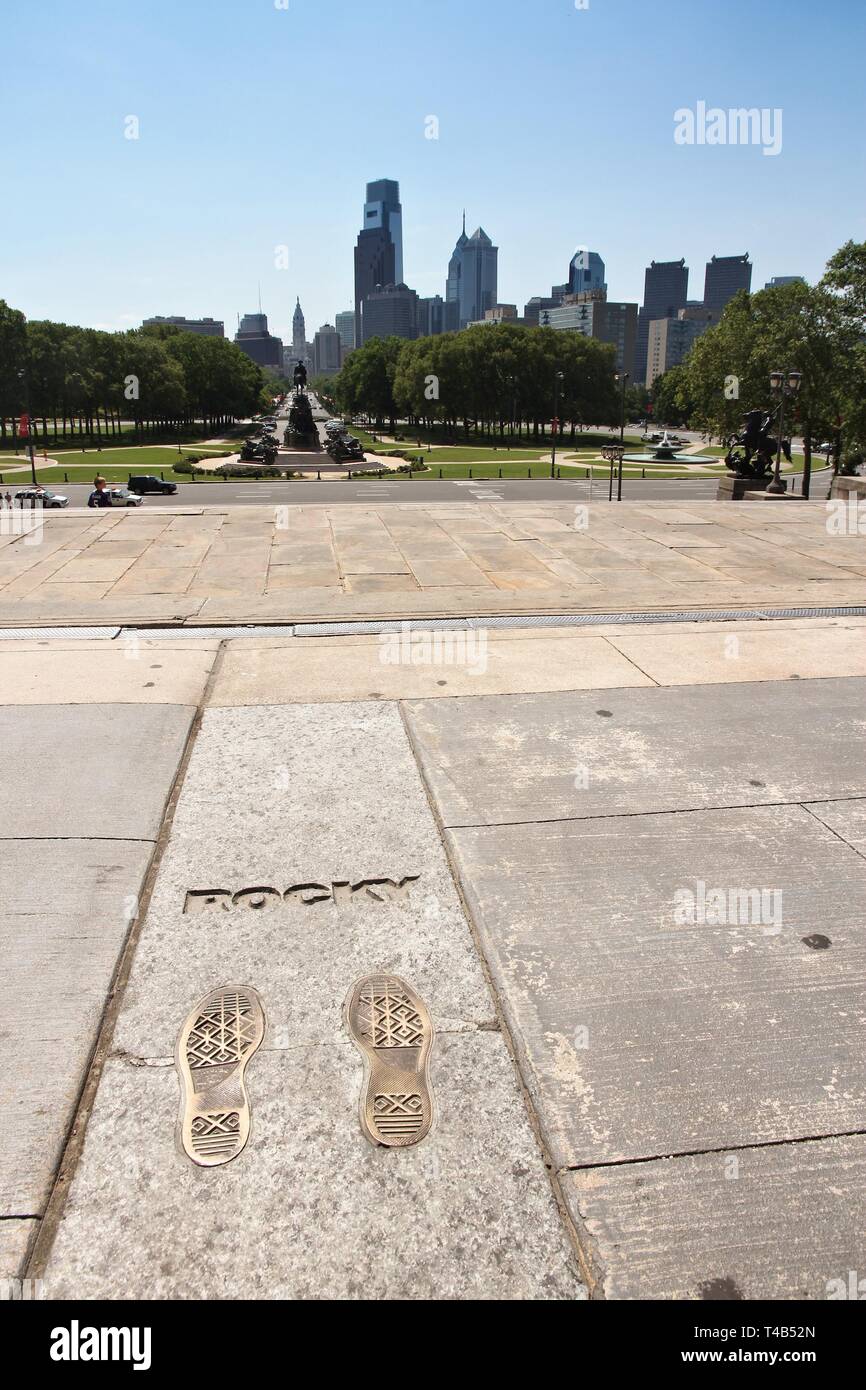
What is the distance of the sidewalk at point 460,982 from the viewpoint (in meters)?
3.67

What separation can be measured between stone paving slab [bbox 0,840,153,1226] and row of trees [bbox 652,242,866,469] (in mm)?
43867

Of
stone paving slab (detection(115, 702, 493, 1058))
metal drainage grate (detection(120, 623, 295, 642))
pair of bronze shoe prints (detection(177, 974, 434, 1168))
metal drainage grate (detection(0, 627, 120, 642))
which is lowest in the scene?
pair of bronze shoe prints (detection(177, 974, 434, 1168))

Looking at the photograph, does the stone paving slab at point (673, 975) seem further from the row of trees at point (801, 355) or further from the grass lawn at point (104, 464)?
the grass lawn at point (104, 464)

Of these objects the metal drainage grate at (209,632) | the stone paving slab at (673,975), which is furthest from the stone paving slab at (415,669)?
the stone paving slab at (673,975)

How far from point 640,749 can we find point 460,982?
12.5ft

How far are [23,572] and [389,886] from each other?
12374 mm

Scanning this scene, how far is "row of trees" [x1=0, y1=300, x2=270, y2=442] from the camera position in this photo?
269 ft

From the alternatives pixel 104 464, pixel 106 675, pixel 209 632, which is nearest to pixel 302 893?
pixel 106 675

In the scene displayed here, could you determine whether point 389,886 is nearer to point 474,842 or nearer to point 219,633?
point 474,842

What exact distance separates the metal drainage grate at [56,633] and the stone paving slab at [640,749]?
518cm

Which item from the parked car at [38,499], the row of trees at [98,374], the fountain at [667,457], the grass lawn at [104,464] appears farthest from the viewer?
the row of trees at [98,374]

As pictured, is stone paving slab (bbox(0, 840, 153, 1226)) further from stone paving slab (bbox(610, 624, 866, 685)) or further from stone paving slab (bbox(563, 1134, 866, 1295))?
stone paving slab (bbox(610, 624, 866, 685))

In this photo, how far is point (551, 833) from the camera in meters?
6.85

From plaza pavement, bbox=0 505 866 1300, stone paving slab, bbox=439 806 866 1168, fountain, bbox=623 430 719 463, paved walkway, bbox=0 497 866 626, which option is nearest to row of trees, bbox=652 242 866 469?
fountain, bbox=623 430 719 463
